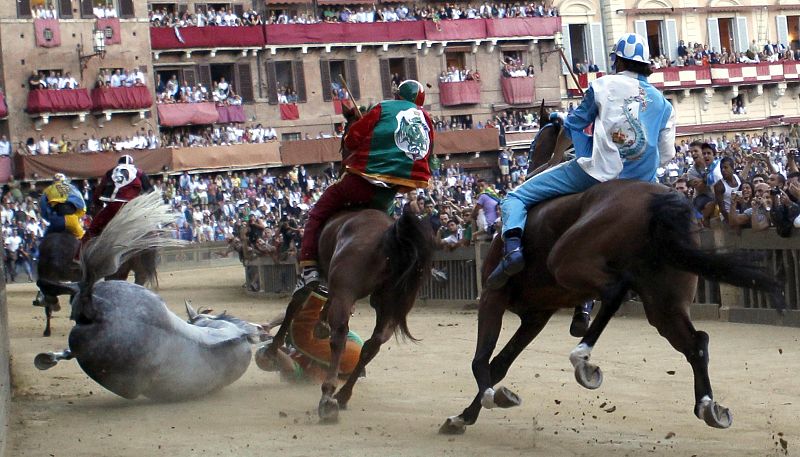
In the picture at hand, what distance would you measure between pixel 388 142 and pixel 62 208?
7.62m

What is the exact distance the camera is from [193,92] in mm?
50062

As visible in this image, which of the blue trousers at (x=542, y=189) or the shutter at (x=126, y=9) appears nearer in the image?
the blue trousers at (x=542, y=189)

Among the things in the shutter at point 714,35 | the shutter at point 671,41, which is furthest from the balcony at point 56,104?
the shutter at point 714,35

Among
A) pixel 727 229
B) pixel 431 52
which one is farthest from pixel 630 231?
pixel 431 52

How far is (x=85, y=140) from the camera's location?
48031 millimetres

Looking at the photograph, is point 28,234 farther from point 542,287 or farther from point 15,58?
point 542,287

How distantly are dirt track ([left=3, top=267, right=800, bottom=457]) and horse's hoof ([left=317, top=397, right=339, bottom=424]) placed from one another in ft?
0.27

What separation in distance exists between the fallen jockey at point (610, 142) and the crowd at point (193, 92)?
42.3 meters

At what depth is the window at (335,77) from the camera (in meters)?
54.5

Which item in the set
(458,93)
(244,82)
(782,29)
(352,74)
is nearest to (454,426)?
(244,82)

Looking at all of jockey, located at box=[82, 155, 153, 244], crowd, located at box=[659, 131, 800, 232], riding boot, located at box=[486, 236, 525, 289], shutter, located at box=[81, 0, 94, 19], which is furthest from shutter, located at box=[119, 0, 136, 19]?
riding boot, located at box=[486, 236, 525, 289]

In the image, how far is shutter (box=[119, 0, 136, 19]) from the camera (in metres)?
49.0

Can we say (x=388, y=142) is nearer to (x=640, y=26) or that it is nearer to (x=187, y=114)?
(x=187, y=114)

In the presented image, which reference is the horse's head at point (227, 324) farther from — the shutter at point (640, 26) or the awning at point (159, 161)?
the shutter at point (640, 26)
